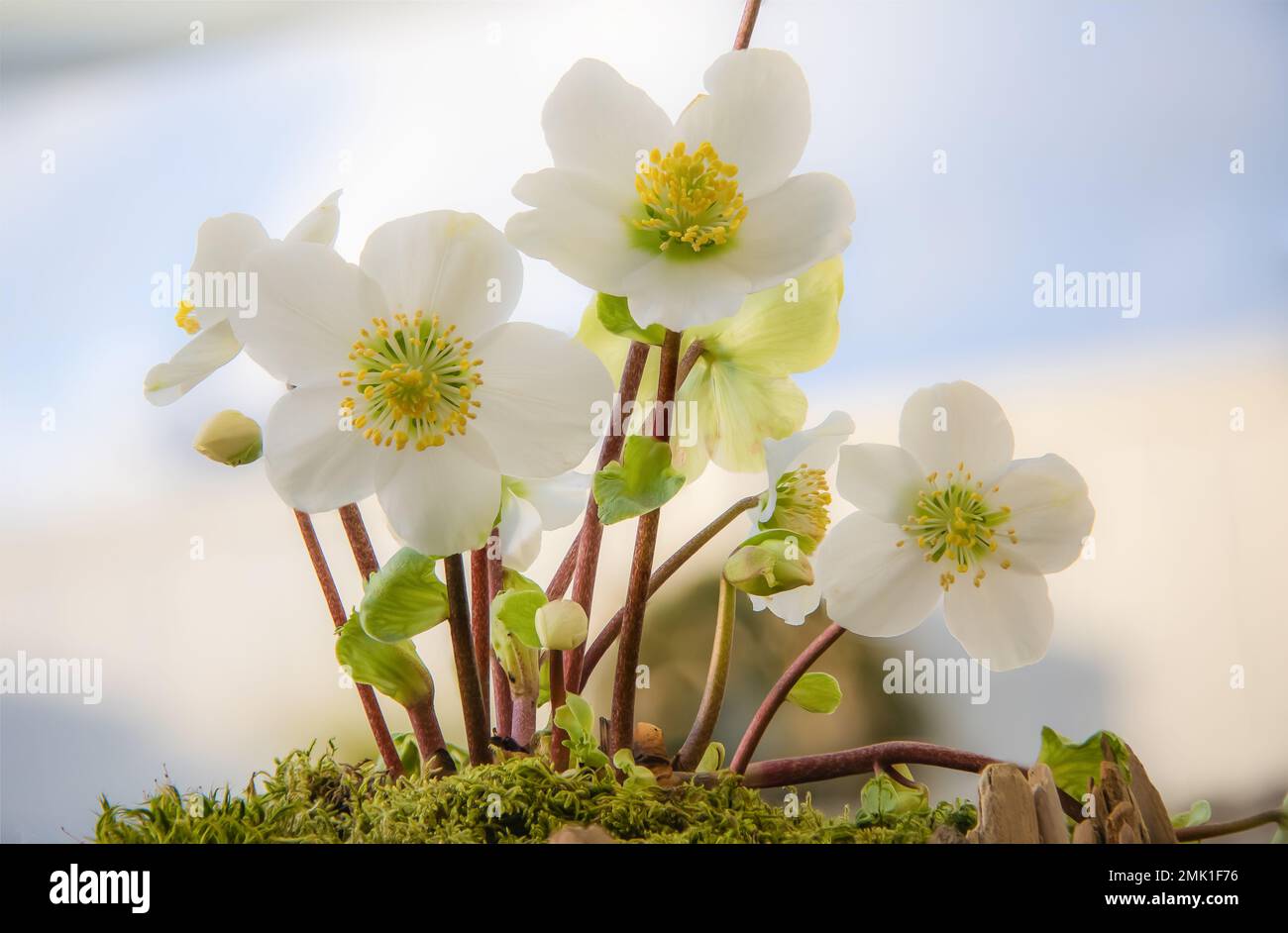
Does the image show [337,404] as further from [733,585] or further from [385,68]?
[385,68]

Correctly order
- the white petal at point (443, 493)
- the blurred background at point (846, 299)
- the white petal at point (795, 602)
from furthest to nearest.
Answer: the blurred background at point (846, 299), the white petal at point (795, 602), the white petal at point (443, 493)

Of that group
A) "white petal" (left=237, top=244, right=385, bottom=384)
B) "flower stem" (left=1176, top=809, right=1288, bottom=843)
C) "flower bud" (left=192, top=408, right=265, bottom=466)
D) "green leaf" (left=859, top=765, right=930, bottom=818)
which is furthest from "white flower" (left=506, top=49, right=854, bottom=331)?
"flower stem" (left=1176, top=809, right=1288, bottom=843)

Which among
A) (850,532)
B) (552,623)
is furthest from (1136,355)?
(552,623)

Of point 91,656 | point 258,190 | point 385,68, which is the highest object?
point 385,68

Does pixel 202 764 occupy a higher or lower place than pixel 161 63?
lower

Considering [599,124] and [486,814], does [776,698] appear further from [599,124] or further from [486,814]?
[599,124]

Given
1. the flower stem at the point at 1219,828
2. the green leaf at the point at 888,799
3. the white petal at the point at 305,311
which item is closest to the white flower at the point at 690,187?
the white petal at the point at 305,311

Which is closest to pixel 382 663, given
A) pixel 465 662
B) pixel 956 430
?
pixel 465 662

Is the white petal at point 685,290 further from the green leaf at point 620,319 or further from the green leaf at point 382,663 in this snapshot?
the green leaf at point 382,663
